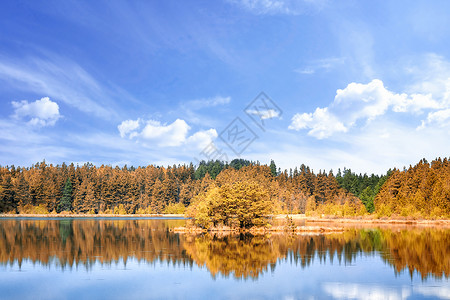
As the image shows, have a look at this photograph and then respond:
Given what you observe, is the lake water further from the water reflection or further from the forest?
the forest

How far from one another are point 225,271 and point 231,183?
5520cm

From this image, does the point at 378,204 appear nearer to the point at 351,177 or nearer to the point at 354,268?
the point at 351,177

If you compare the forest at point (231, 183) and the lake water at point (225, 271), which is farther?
the forest at point (231, 183)

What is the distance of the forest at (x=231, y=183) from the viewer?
84.3 meters

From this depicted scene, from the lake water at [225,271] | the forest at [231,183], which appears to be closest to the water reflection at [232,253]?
the lake water at [225,271]

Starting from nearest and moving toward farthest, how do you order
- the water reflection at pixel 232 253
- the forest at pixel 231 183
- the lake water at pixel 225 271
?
the lake water at pixel 225 271 → the water reflection at pixel 232 253 → the forest at pixel 231 183

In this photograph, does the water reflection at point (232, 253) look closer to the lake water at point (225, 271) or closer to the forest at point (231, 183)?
the lake water at point (225, 271)

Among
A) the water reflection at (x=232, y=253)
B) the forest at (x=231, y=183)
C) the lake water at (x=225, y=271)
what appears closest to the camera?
the lake water at (x=225, y=271)

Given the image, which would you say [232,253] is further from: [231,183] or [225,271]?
[231,183]

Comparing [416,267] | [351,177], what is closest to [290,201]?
[351,177]

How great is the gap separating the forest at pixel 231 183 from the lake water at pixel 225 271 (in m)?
43.7

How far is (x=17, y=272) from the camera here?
25.1 m

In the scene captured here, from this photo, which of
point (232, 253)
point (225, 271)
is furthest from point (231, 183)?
point (225, 271)

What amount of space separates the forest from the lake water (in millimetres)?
43701
